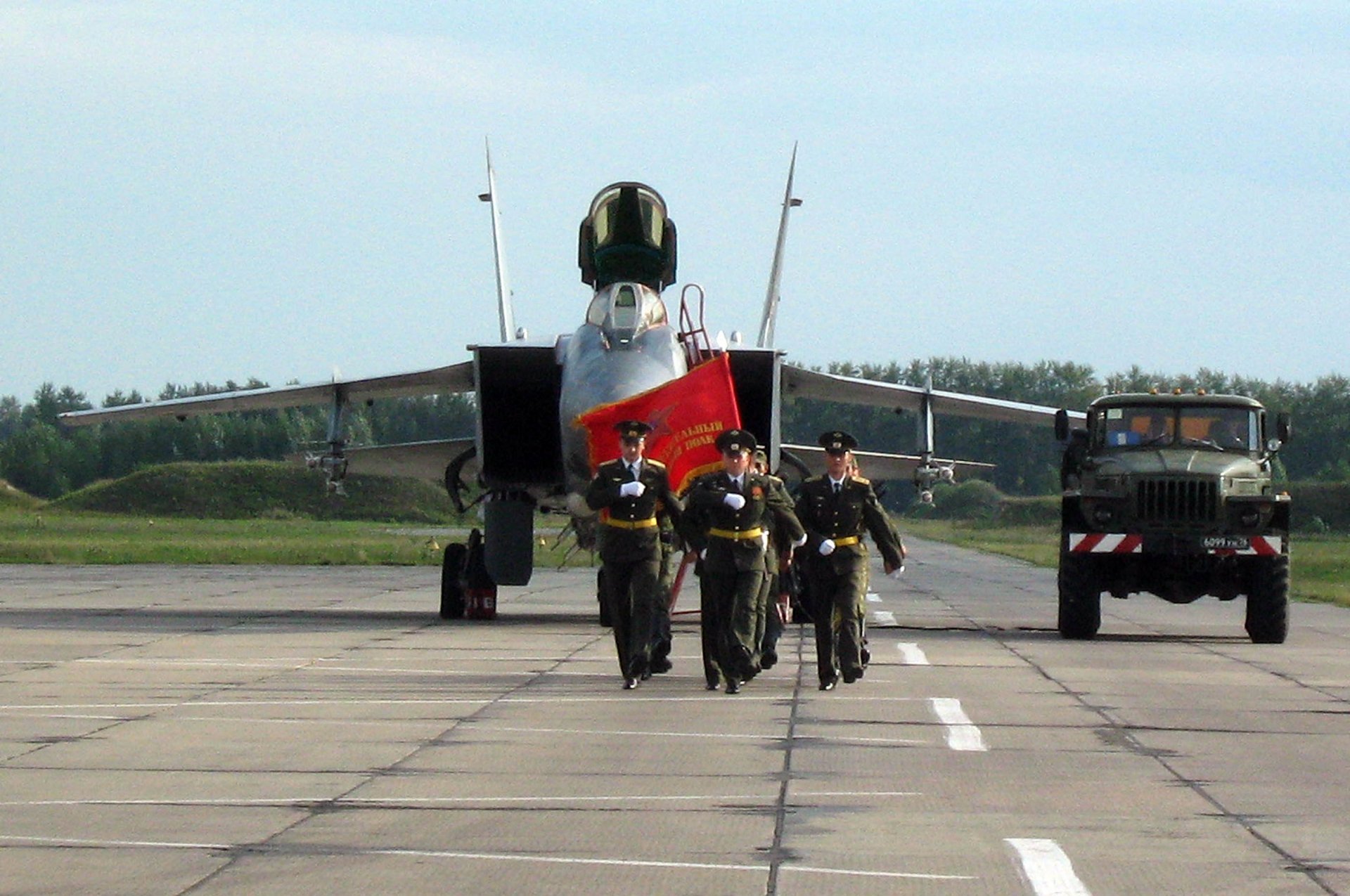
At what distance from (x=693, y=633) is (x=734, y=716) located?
729 centimetres

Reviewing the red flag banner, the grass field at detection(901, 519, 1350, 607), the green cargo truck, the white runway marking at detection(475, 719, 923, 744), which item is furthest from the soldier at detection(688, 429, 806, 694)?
the grass field at detection(901, 519, 1350, 607)

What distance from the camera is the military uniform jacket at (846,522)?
42.3 feet

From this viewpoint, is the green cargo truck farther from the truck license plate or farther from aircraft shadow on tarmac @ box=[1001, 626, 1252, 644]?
aircraft shadow on tarmac @ box=[1001, 626, 1252, 644]

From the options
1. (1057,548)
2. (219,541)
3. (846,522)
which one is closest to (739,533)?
(846,522)

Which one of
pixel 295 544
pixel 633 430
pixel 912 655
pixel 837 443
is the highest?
pixel 633 430

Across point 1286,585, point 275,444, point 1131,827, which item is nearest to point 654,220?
point 1286,585

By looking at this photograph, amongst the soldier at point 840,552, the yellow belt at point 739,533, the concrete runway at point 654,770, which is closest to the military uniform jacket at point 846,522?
the soldier at point 840,552

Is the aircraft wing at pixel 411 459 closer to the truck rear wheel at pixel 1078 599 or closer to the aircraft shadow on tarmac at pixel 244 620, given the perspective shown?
the aircraft shadow on tarmac at pixel 244 620

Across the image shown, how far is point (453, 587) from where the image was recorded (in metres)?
20.4

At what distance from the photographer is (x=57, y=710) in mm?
11055

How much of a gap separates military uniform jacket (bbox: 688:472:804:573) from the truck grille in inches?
231

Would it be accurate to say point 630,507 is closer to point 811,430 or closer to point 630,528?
point 630,528

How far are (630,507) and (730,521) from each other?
2.31ft

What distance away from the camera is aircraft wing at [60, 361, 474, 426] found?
2038 centimetres
